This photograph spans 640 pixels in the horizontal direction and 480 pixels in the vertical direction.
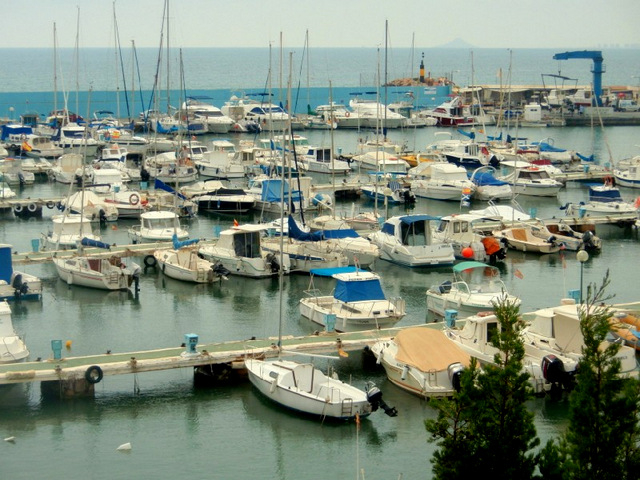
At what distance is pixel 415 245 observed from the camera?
4147cm

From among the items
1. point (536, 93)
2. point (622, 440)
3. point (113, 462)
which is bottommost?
point (113, 462)

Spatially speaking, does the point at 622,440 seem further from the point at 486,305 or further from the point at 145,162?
the point at 145,162

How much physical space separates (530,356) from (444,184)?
3014cm

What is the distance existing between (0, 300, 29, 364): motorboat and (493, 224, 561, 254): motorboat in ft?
70.9

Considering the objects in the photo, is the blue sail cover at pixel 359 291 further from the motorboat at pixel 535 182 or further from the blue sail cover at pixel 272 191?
the motorboat at pixel 535 182

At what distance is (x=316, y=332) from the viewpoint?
30.8 m

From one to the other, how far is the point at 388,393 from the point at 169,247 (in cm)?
1684

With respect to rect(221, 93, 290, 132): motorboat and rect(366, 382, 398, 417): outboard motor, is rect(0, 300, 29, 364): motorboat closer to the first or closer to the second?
rect(366, 382, 398, 417): outboard motor

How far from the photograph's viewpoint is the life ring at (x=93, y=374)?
2698cm

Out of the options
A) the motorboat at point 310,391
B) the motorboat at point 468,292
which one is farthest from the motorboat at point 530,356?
the motorboat at point 468,292

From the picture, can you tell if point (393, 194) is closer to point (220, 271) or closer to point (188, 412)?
point (220, 271)

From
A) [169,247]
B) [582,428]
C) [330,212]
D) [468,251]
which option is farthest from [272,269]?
[582,428]

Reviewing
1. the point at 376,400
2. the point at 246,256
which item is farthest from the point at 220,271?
the point at 376,400

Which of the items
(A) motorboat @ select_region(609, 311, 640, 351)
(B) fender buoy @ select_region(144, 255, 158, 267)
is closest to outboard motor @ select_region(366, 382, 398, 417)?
(A) motorboat @ select_region(609, 311, 640, 351)
